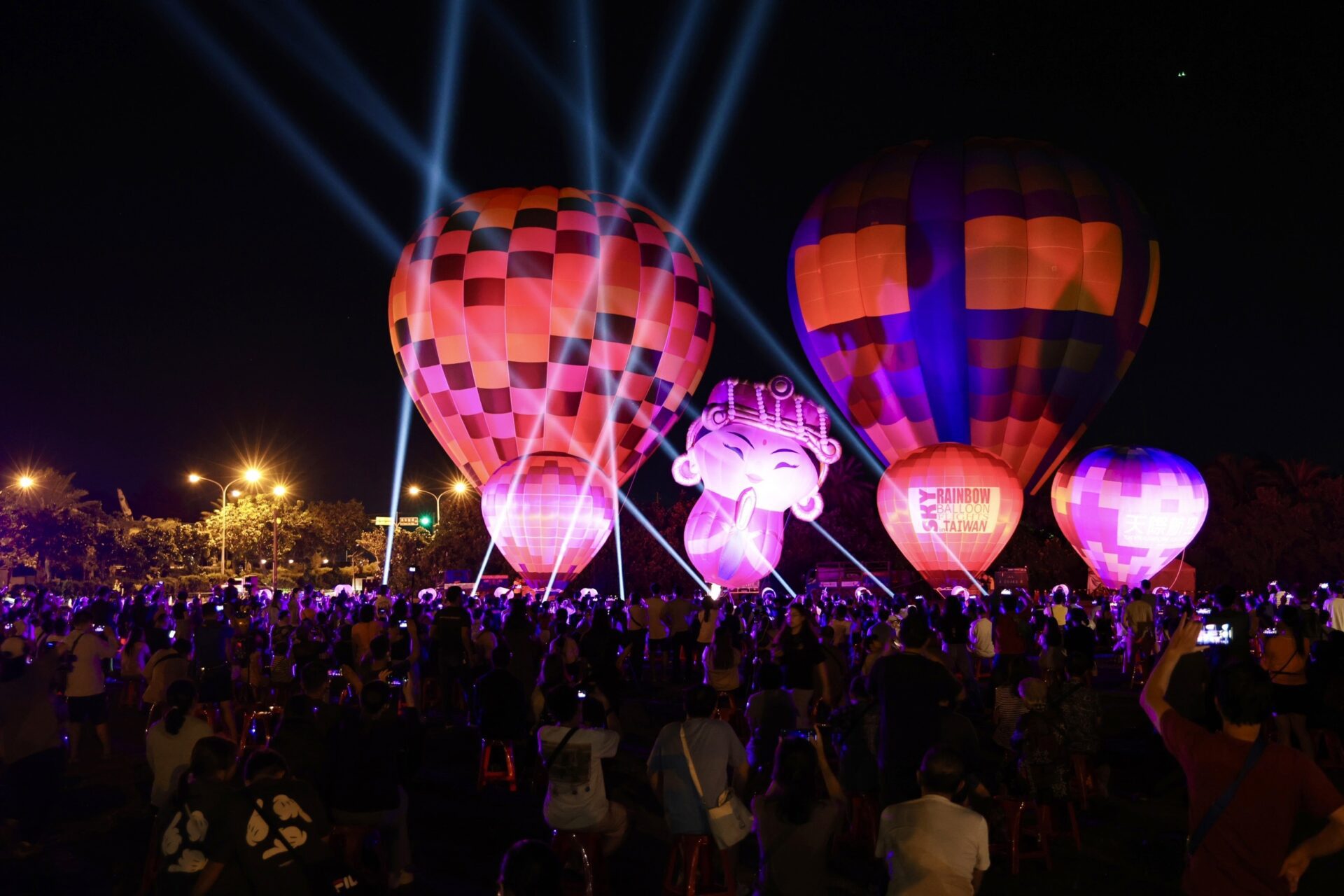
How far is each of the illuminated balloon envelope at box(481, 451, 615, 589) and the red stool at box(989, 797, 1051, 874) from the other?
16648 mm

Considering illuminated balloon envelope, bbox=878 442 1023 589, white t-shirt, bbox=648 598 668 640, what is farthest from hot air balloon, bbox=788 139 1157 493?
white t-shirt, bbox=648 598 668 640

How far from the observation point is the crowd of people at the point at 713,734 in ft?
12.6

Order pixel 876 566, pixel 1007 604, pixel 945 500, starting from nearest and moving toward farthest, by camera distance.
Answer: pixel 1007 604 < pixel 945 500 < pixel 876 566

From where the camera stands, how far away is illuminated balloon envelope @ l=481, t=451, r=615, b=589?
2305cm

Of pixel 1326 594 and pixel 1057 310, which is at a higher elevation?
pixel 1057 310

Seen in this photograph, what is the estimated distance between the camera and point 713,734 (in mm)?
5395

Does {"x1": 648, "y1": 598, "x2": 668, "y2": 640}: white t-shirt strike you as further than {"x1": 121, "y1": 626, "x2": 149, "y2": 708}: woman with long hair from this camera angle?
Yes

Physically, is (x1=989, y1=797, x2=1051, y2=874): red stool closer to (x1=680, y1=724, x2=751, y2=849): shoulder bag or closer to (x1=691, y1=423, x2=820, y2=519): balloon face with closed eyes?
(x1=680, y1=724, x2=751, y2=849): shoulder bag

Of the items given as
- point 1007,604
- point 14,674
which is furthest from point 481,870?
point 1007,604

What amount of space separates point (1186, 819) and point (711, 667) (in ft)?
12.7

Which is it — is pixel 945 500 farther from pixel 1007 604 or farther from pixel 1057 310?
pixel 1007 604

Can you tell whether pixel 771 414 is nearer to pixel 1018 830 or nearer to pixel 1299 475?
pixel 1018 830

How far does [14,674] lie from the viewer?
24.0ft

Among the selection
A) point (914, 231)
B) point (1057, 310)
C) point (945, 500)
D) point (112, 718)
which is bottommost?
point (112, 718)
